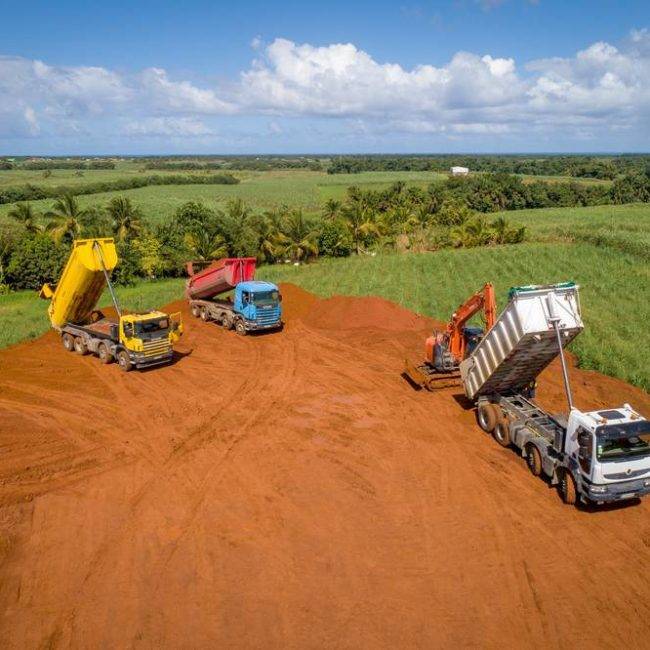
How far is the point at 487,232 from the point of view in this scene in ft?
182

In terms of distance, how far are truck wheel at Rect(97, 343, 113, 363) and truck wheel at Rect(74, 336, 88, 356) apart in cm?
118

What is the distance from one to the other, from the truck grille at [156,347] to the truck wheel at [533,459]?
46.1 ft

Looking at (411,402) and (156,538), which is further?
(411,402)

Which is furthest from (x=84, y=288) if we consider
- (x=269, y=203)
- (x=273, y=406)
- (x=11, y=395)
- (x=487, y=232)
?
(x=269, y=203)

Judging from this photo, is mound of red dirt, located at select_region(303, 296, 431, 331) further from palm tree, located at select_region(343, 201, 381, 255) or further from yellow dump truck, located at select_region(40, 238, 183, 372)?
palm tree, located at select_region(343, 201, 381, 255)

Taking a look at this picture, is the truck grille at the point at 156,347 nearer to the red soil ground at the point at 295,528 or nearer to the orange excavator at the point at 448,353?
the red soil ground at the point at 295,528

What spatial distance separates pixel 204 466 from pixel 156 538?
3.05m

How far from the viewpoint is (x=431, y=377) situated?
19203 millimetres

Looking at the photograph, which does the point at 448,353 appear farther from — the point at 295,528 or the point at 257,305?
the point at 257,305

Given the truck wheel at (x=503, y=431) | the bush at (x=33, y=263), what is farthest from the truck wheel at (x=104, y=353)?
the bush at (x=33, y=263)

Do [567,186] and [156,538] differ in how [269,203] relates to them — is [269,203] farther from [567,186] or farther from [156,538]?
[156,538]

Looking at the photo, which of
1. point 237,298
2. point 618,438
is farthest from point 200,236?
point 618,438

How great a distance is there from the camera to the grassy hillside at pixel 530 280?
899 inches

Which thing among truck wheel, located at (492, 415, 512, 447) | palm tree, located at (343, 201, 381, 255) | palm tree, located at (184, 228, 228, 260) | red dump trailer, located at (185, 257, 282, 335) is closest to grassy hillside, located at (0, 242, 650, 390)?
palm tree, located at (184, 228, 228, 260)
